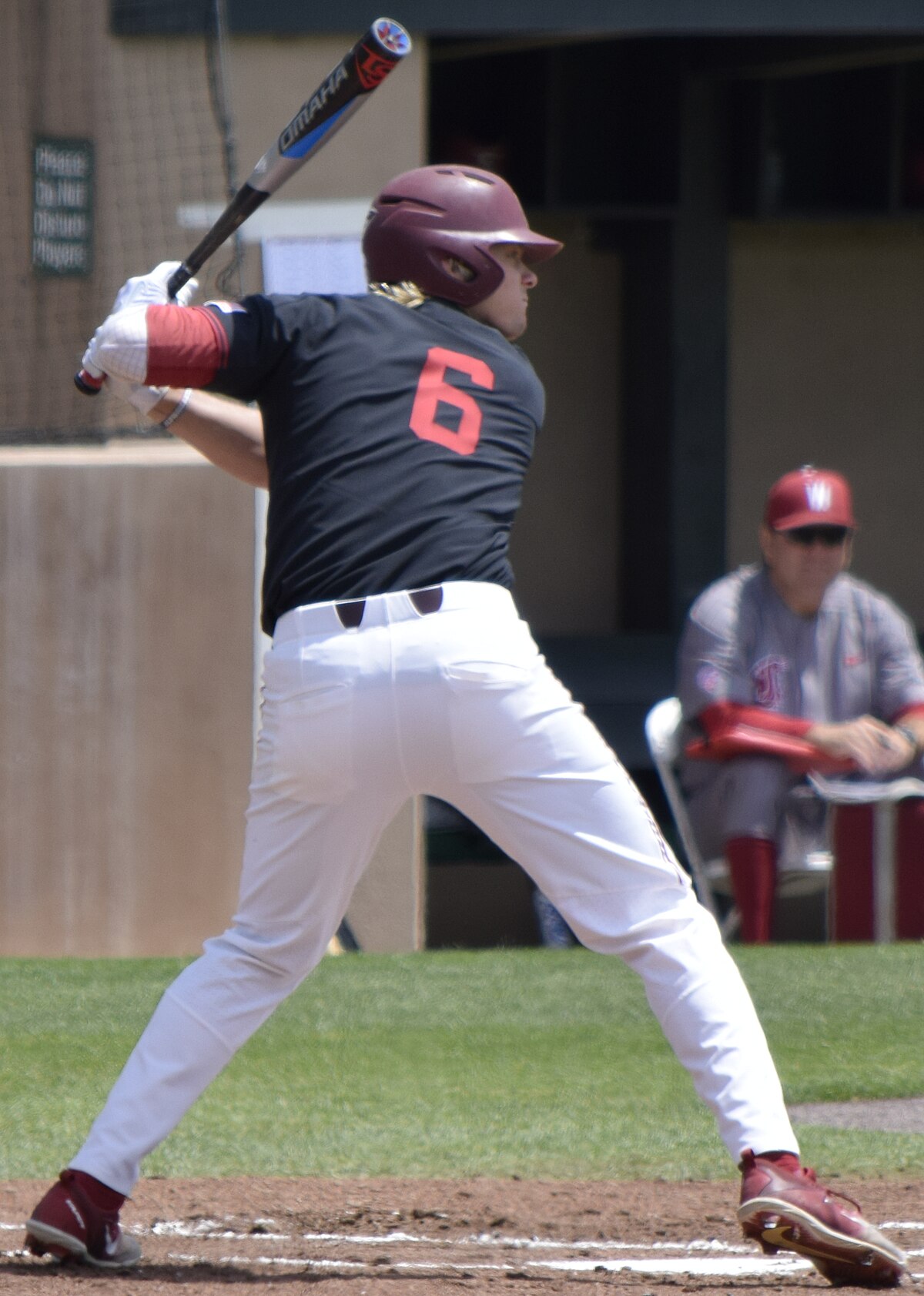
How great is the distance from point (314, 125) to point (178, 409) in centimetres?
63

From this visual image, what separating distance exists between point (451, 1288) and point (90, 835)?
4100 mm

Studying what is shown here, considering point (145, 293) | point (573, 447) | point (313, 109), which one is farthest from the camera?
point (573, 447)

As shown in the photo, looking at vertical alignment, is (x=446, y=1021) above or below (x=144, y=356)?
below

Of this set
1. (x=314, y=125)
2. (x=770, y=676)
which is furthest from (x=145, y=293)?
(x=770, y=676)

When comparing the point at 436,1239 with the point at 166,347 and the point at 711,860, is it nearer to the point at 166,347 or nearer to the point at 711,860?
the point at 166,347

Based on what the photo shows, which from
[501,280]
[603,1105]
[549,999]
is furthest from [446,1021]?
[501,280]

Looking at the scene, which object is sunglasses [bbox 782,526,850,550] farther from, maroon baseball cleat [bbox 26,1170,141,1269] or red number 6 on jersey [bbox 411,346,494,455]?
maroon baseball cleat [bbox 26,1170,141,1269]

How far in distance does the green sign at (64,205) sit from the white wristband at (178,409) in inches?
167

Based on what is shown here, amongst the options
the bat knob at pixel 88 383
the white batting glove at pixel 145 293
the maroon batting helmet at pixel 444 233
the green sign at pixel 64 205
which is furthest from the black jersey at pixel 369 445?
the green sign at pixel 64 205

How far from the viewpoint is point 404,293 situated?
3562 millimetres

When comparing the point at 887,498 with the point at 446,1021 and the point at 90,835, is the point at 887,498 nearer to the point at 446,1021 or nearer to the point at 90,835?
the point at 90,835

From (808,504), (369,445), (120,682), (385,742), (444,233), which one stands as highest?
(444,233)

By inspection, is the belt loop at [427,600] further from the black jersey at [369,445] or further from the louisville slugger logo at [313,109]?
the louisville slugger logo at [313,109]

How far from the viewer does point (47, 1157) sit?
414 centimetres
